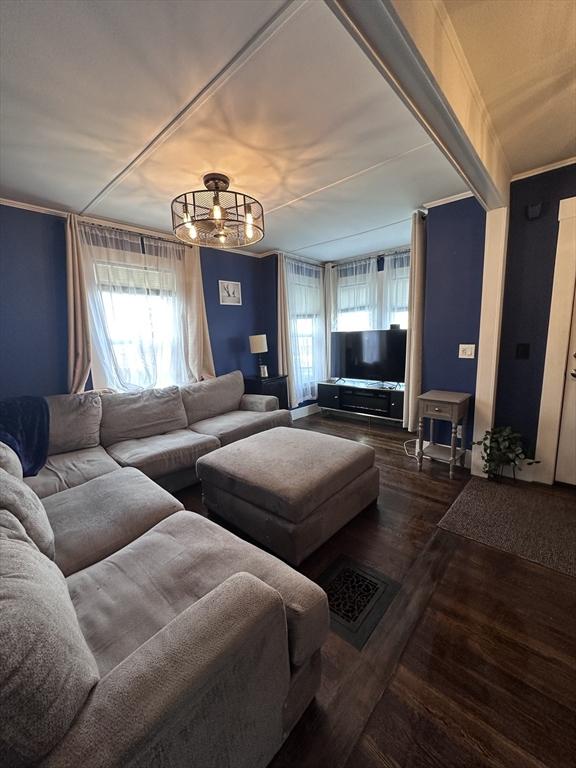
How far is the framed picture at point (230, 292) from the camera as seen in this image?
4066 mm

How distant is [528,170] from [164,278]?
11.5 feet

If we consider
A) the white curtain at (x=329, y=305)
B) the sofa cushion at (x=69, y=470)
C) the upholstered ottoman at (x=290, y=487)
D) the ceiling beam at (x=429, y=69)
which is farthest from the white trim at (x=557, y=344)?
the sofa cushion at (x=69, y=470)

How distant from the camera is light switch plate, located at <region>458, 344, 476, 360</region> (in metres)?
2.82

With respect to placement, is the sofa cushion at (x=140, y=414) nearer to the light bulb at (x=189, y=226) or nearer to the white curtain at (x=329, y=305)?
the light bulb at (x=189, y=226)

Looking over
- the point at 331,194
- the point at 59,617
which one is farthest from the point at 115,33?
the point at 59,617

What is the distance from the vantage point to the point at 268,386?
4.12 m

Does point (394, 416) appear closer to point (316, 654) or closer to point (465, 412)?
point (465, 412)

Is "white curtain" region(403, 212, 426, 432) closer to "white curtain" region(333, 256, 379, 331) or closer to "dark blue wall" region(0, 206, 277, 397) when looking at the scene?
"white curtain" region(333, 256, 379, 331)

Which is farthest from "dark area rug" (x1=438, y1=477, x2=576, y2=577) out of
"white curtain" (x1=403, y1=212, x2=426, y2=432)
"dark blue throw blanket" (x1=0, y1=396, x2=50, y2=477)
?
"dark blue throw blanket" (x1=0, y1=396, x2=50, y2=477)

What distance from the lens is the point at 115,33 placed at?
116 centimetres

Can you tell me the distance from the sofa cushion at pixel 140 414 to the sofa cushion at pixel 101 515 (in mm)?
942

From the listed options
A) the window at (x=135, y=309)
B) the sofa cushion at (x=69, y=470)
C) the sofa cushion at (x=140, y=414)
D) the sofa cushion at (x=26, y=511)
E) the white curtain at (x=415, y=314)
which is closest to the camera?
the sofa cushion at (x=26, y=511)

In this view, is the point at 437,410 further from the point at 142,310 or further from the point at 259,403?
the point at 142,310

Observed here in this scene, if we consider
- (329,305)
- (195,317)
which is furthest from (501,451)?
(195,317)
